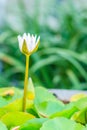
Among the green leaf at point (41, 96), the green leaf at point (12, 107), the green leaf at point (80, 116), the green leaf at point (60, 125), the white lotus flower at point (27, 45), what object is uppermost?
the white lotus flower at point (27, 45)

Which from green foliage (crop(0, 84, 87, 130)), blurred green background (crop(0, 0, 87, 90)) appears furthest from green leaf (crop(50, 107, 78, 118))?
blurred green background (crop(0, 0, 87, 90))

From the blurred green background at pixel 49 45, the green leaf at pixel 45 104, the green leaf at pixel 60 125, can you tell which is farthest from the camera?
the blurred green background at pixel 49 45

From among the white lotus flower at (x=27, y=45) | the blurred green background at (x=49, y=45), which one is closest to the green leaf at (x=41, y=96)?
the white lotus flower at (x=27, y=45)

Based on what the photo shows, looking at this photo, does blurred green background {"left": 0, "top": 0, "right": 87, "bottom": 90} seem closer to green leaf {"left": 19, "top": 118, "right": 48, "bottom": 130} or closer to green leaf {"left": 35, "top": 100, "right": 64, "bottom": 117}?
green leaf {"left": 35, "top": 100, "right": 64, "bottom": 117}

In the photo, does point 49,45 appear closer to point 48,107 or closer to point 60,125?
point 48,107

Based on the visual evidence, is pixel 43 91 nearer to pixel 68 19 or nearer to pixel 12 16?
pixel 68 19

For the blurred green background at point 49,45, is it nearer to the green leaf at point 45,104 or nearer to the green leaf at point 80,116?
the green leaf at point 45,104

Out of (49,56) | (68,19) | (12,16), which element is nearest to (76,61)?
(49,56)
